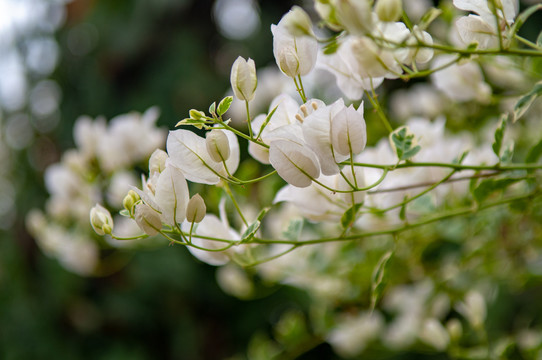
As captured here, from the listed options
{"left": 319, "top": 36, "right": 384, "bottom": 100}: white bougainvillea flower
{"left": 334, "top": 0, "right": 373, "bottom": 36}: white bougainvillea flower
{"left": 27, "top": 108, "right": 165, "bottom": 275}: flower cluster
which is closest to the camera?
{"left": 334, "top": 0, "right": 373, "bottom": 36}: white bougainvillea flower

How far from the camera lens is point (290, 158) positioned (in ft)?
0.92

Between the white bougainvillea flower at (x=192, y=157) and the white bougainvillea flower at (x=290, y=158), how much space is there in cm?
4

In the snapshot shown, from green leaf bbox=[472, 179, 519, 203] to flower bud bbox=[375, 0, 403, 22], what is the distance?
18 cm

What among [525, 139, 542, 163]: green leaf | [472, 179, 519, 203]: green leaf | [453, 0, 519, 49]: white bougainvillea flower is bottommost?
[472, 179, 519, 203]: green leaf

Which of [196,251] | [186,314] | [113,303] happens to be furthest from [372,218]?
[113,303]

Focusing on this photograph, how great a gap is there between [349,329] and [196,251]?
46 cm

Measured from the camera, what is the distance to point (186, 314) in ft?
4.68

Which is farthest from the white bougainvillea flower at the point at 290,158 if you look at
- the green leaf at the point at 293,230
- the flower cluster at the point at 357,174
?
the green leaf at the point at 293,230

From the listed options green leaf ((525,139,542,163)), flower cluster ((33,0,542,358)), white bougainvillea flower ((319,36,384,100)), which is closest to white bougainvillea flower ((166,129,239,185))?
flower cluster ((33,0,542,358))

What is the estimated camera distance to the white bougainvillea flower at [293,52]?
11.8 inches

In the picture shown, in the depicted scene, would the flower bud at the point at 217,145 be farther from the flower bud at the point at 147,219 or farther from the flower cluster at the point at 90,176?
the flower cluster at the point at 90,176

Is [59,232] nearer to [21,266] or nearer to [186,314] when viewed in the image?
[186,314]

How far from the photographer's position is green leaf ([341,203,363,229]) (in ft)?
1.11

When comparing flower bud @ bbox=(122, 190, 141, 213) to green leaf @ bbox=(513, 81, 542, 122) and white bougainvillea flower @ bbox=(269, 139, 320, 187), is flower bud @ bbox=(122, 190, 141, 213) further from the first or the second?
green leaf @ bbox=(513, 81, 542, 122)
